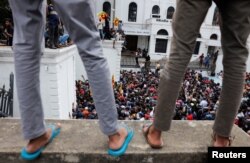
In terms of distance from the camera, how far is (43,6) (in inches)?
70.3

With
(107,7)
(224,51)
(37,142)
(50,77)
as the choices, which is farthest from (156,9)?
(37,142)

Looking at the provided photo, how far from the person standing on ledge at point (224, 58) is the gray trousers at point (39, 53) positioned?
38cm

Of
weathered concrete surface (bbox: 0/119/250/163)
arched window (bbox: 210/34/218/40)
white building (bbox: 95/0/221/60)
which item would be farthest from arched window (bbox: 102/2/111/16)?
weathered concrete surface (bbox: 0/119/250/163)

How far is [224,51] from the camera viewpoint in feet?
6.12

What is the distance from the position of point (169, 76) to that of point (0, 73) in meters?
8.92

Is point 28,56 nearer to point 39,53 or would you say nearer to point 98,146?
point 39,53

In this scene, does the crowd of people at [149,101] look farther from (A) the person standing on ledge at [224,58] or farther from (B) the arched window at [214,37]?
(B) the arched window at [214,37]

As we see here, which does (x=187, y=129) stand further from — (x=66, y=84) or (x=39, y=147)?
(x=66, y=84)

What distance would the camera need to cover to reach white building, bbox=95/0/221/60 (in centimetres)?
3456

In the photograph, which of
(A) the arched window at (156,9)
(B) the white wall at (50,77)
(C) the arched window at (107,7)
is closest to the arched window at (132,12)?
(A) the arched window at (156,9)

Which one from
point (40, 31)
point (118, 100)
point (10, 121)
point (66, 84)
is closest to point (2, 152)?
point (10, 121)

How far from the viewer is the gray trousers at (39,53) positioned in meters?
1.60

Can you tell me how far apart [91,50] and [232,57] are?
955 millimetres

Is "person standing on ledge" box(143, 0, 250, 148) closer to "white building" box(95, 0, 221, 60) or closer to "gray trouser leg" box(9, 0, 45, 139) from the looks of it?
"gray trouser leg" box(9, 0, 45, 139)
